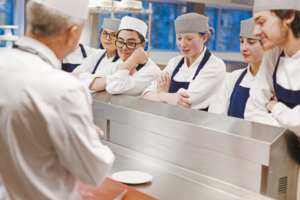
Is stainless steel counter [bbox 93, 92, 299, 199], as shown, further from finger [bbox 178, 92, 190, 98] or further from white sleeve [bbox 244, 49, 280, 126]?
finger [bbox 178, 92, 190, 98]

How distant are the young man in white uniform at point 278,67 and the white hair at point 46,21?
30.1 inches

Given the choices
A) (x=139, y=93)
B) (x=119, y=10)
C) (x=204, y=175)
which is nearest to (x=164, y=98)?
(x=139, y=93)

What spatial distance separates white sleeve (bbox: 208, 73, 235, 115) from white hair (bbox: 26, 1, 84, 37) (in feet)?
4.19

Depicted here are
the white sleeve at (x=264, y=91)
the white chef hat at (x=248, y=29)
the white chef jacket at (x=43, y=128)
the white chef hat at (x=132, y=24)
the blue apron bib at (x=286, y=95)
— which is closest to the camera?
the white chef jacket at (x=43, y=128)

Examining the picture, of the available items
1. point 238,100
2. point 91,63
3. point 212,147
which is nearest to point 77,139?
point 212,147

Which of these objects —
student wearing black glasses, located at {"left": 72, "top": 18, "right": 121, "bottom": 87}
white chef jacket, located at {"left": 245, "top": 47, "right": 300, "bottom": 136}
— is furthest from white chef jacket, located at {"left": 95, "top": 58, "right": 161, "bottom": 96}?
white chef jacket, located at {"left": 245, "top": 47, "right": 300, "bottom": 136}

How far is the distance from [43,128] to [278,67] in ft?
3.28

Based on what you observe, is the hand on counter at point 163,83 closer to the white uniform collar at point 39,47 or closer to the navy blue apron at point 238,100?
the navy blue apron at point 238,100

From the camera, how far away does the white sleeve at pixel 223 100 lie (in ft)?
6.70

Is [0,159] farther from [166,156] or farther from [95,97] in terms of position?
[95,97]

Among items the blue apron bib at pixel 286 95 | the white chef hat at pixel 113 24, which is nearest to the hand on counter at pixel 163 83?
the white chef hat at pixel 113 24

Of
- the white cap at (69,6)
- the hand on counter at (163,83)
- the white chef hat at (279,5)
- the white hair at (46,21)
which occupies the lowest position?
the hand on counter at (163,83)

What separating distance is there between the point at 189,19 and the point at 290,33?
1035mm

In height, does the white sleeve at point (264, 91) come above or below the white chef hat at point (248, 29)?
below
